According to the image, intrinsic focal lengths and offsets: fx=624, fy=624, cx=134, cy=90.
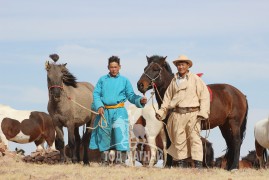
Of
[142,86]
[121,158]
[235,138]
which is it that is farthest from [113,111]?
[235,138]

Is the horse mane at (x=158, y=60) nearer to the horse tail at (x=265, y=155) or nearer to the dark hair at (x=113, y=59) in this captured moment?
the dark hair at (x=113, y=59)

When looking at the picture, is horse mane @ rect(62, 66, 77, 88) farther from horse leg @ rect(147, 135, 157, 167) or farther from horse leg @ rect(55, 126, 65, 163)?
horse leg @ rect(147, 135, 157, 167)

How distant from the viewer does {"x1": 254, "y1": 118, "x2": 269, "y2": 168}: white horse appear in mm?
19116

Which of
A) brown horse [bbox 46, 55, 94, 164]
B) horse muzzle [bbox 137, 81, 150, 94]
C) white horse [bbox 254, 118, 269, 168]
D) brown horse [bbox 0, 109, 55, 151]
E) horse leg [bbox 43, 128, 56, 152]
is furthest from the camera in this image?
horse leg [bbox 43, 128, 56, 152]

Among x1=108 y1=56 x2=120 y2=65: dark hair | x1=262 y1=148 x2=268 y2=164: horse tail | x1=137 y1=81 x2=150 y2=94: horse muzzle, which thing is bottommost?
x1=262 y1=148 x2=268 y2=164: horse tail

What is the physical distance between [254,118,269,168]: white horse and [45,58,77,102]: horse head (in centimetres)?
656

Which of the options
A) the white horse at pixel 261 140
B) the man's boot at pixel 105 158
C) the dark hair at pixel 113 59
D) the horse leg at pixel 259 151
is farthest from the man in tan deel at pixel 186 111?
the horse leg at pixel 259 151

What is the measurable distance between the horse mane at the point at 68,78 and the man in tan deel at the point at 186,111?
149 inches

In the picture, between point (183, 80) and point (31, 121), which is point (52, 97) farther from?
point (31, 121)

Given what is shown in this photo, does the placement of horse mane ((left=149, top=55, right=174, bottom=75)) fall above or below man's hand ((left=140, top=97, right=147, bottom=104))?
above

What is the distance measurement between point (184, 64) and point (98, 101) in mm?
2061

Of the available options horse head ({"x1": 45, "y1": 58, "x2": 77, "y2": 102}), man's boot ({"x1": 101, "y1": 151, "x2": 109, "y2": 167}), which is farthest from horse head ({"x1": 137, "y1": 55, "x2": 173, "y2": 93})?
horse head ({"x1": 45, "y1": 58, "x2": 77, "y2": 102})

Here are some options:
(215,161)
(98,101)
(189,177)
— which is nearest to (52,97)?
(98,101)

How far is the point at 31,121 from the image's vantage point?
23.8m
